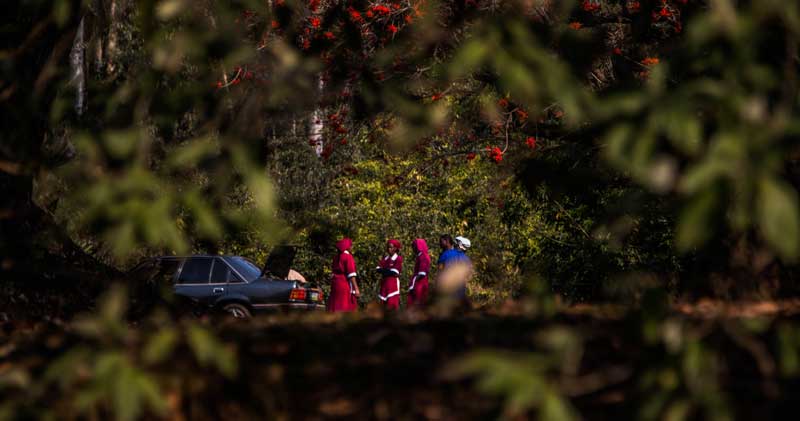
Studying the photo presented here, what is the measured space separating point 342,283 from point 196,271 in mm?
4531

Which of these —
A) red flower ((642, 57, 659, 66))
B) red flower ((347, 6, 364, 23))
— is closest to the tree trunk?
red flower ((347, 6, 364, 23))

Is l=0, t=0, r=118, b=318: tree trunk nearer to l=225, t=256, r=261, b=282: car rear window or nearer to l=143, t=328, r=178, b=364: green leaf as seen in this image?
l=143, t=328, r=178, b=364: green leaf

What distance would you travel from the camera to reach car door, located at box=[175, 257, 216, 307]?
18.4m

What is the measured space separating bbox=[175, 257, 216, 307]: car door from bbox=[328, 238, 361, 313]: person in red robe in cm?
397

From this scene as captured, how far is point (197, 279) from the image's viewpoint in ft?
61.1

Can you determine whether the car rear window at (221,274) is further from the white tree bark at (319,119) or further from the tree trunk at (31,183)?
the tree trunk at (31,183)

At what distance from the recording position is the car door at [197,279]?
18438mm

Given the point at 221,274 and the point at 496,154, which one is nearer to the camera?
the point at 496,154

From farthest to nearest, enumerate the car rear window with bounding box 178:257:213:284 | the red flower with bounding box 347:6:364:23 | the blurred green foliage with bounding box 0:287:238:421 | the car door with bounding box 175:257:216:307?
the car rear window with bounding box 178:257:213:284, the car door with bounding box 175:257:216:307, the red flower with bounding box 347:6:364:23, the blurred green foliage with bounding box 0:287:238:421

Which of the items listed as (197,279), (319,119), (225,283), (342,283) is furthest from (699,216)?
(197,279)

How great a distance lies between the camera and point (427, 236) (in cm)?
2227

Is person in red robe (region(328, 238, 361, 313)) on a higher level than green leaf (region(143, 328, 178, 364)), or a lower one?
higher

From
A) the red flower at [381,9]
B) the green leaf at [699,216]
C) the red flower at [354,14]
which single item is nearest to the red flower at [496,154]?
the red flower at [381,9]

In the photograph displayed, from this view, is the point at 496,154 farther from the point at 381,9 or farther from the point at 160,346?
the point at 160,346
